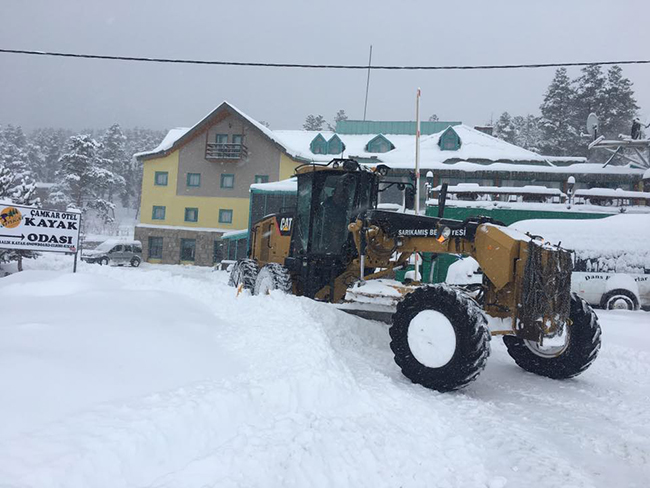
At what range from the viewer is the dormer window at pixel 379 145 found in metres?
35.9

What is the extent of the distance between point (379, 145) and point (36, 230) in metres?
27.8

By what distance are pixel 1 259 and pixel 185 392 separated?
2244 cm

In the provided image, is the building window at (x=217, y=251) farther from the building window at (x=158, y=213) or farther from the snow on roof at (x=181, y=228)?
the building window at (x=158, y=213)

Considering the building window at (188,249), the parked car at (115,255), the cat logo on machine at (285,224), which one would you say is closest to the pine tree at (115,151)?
the building window at (188,249)

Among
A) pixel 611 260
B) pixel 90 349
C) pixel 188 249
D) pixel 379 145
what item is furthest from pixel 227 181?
pixel 90 349

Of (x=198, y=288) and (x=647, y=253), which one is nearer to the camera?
(x=198, y=288)

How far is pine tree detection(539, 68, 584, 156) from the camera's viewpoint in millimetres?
49312

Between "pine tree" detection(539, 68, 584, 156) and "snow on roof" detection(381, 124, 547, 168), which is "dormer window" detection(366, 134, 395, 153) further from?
"pine tree" detection(539, 68, 584, 156)

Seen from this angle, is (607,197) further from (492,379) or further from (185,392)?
(185,392)

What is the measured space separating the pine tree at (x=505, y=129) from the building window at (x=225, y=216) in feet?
143

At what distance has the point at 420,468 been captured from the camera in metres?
3.46

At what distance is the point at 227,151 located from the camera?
37.5 metres

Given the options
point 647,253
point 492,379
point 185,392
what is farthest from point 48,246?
point 647,253

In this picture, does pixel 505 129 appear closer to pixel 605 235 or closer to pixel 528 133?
pixel 528 133
